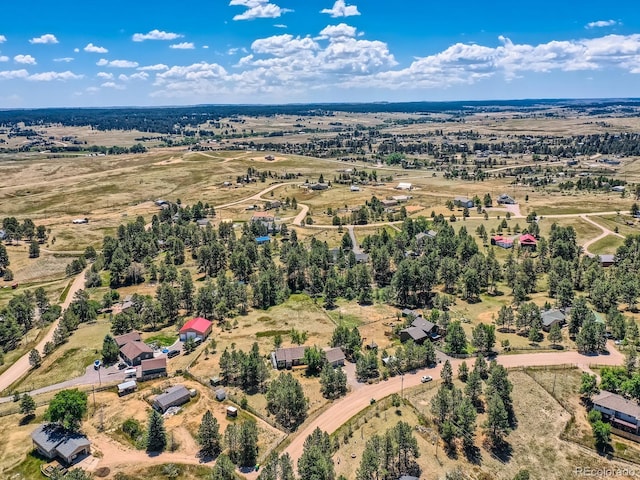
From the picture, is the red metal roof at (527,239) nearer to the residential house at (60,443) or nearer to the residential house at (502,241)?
the residential house at (502,241)

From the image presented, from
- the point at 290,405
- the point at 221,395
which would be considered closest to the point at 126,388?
the point at 221,395

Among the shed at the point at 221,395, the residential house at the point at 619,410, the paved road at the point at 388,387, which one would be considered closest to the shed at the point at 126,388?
the shed at the point at 221,395

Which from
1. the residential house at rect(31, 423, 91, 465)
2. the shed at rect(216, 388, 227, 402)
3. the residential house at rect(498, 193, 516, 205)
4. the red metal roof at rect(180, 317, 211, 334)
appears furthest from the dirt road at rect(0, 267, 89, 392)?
the residential house at rect(498, 193, 516, 205)

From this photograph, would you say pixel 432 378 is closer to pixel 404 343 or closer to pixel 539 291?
pixel 404 343

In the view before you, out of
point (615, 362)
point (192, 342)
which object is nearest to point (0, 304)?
point (192, 342)

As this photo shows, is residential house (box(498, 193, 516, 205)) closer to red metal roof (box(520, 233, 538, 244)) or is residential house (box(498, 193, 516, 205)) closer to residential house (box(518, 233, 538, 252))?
red metal roof (box(520, 233, 538, 244))

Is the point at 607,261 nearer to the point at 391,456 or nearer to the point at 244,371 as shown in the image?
the point at 391,456
